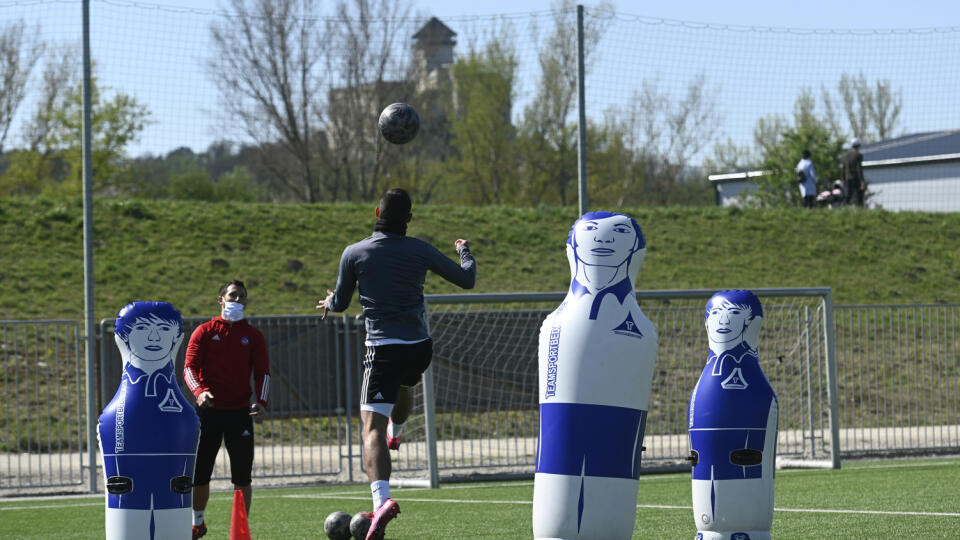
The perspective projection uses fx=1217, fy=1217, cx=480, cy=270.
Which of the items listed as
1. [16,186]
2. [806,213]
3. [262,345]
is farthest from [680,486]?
[16,186]

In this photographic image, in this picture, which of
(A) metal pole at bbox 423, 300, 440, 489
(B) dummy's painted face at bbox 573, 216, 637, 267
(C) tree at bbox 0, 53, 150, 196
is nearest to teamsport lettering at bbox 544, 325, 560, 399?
(B) dummy's painted face at bbox 573, 216, 637, 267

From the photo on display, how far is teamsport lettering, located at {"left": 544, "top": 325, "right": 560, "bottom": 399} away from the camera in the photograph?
468 cm

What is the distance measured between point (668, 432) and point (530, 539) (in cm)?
812

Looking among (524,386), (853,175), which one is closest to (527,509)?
(524,386)

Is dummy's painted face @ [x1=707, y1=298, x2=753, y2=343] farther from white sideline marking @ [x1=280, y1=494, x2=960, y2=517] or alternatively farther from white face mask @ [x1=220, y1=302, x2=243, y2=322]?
white face mask @ [x1=220, y1=302, x2=243, y2=322]

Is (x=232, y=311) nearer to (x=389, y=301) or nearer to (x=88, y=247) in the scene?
(x=389, y=301)

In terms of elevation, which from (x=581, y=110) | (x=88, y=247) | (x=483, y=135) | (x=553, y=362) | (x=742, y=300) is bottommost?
(x=553, y=362)

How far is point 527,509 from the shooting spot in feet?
33.6

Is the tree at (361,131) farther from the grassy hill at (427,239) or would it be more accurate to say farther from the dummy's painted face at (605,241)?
the dummy's painted face at (605,241)

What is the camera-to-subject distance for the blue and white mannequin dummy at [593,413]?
4.58 metres

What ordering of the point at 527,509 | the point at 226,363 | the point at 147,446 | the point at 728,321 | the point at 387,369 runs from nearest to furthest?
the point at 147,446 < the point at 728,321 < the point at 387,369 < the point at 226,363 < the point at 527,509

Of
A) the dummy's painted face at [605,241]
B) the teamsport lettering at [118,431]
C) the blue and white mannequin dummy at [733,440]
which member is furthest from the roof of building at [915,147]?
the teamsport lettering at [118,431]

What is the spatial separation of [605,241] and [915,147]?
1792 inches

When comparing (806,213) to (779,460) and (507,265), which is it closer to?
(507,265)
